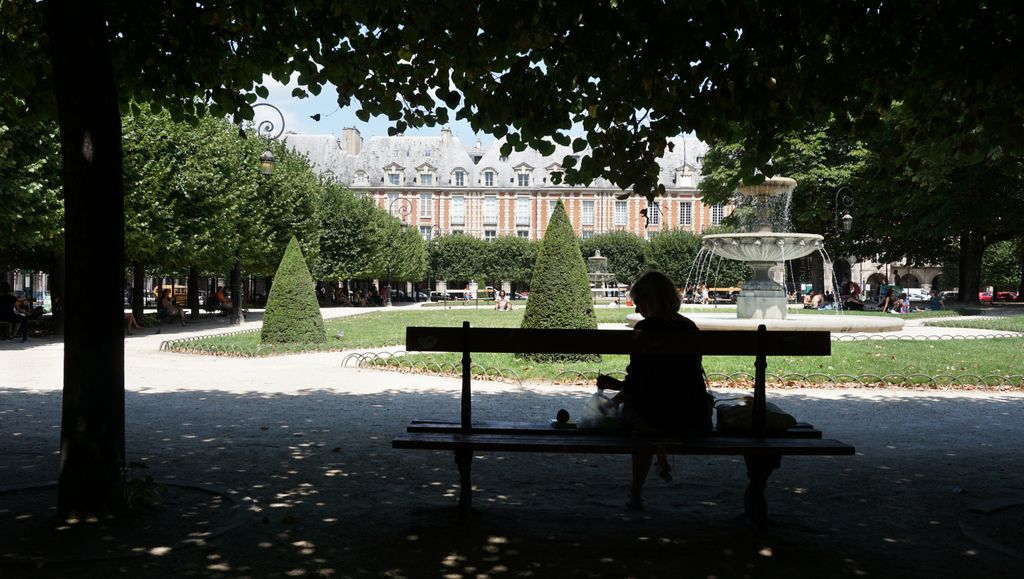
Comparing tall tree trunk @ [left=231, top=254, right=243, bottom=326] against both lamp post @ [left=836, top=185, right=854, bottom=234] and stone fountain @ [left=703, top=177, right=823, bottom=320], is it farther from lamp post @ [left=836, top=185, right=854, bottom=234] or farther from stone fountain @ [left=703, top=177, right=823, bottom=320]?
lamp post @ [left=836, top=185, right=854, bottom=234]

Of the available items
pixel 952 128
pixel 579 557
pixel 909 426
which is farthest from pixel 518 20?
pixel 909 426

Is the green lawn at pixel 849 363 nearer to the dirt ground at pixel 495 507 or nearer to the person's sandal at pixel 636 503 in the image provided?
the dirt ground at pixel 495 507

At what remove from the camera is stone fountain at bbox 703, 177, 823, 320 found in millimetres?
20578

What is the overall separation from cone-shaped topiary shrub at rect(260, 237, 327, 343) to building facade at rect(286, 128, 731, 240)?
65479 millimetres

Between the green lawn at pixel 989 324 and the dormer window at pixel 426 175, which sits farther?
the dormer window at pixel 426 175

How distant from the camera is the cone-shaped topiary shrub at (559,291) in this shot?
13.7m

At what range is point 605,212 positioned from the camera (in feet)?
279

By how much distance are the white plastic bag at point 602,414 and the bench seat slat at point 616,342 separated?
1.25 feet

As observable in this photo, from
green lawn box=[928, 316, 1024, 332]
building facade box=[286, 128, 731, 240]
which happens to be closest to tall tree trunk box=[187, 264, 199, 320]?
green lawn box=[928, 316, 1024, 332]

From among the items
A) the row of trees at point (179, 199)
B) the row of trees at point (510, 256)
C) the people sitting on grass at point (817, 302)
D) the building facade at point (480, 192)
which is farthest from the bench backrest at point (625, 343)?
the building facade at point (480, 192)

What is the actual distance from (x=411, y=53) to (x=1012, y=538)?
5129 mm

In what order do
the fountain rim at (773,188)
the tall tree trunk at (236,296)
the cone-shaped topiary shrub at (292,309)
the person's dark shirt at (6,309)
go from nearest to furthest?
the cone-shaped topiary shrub at (292,309)
the person's dark shirt at (6,309)
the fountain rim at (773,188)
the tall tree trunk at (236,296)

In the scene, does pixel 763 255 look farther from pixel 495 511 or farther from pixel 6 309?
pixel 6 309

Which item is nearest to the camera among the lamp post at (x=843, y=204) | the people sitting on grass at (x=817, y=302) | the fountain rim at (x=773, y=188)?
the fountain rim at (x=773, y=188)
